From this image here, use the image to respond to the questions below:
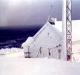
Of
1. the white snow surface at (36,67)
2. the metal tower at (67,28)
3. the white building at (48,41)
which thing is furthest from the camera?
the white building at (48,41)

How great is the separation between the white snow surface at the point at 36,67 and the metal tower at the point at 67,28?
24 cm

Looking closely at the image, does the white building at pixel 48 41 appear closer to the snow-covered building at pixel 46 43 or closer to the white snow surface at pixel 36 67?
the snow-covered building at pixel 46 43

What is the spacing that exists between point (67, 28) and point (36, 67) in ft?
2.87

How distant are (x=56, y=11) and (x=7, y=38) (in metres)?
1.14

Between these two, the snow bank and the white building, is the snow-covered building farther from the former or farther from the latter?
the snow bank

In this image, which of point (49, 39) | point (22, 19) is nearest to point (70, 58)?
point (49, 39)

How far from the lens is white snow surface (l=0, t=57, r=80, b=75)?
3.46 metres

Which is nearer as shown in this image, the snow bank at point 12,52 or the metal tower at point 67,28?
the metal tower at point 67,28

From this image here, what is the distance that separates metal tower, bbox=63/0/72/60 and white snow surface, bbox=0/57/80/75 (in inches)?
9.5

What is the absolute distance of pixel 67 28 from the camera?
399 centimetres

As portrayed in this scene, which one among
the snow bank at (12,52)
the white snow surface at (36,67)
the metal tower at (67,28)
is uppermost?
the metal tower at (67,28)

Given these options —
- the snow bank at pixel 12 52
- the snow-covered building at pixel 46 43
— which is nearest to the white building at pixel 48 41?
the snow-covered building at pixel 46 43

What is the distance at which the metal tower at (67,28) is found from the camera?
3.90 m

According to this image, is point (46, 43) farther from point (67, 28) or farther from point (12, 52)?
point (12, 52)
